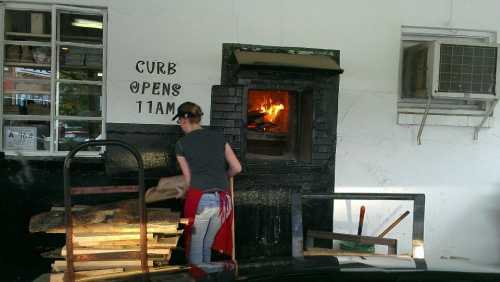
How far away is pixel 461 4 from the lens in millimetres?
5918

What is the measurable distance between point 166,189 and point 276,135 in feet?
4.98

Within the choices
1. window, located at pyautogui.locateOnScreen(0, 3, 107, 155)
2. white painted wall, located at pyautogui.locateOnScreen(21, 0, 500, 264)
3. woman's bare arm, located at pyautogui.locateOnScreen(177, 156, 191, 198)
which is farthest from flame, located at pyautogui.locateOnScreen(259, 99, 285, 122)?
window, located at pyautogui.locateOnScreen(0, 3, 107, 155)

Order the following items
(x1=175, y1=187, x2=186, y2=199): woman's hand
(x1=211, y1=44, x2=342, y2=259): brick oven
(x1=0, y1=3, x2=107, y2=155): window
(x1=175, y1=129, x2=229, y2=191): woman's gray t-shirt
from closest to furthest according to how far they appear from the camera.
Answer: (x1=175, y1=129, x2=229, y2=191): woman's gray t-shirt < (x1=175, y1=187, x2=186, y2=199): woman's hand < (x1=0, y1=3, x2=107, y2=155): window < (x1=211, y1=44, x2=342, y2=259): brick oven

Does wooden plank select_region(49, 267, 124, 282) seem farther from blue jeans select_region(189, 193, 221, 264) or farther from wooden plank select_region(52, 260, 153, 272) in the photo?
blue jeans select_region(189, 193, 221, 264)

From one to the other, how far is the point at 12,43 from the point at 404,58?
4176mm

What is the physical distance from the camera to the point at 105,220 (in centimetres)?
395

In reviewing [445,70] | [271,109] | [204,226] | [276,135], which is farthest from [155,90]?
[445,70]

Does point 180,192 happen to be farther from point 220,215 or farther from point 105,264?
point 105,264

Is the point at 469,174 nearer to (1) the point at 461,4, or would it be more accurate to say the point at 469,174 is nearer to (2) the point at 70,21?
(1) the point at 461,4

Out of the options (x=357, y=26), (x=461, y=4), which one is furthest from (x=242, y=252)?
(x=461, y=4)

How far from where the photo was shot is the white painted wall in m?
5.39

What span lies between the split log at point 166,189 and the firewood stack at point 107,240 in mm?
815

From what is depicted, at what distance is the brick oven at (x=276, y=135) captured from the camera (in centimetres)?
550

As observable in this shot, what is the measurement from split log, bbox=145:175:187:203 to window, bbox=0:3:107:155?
2.94ft
